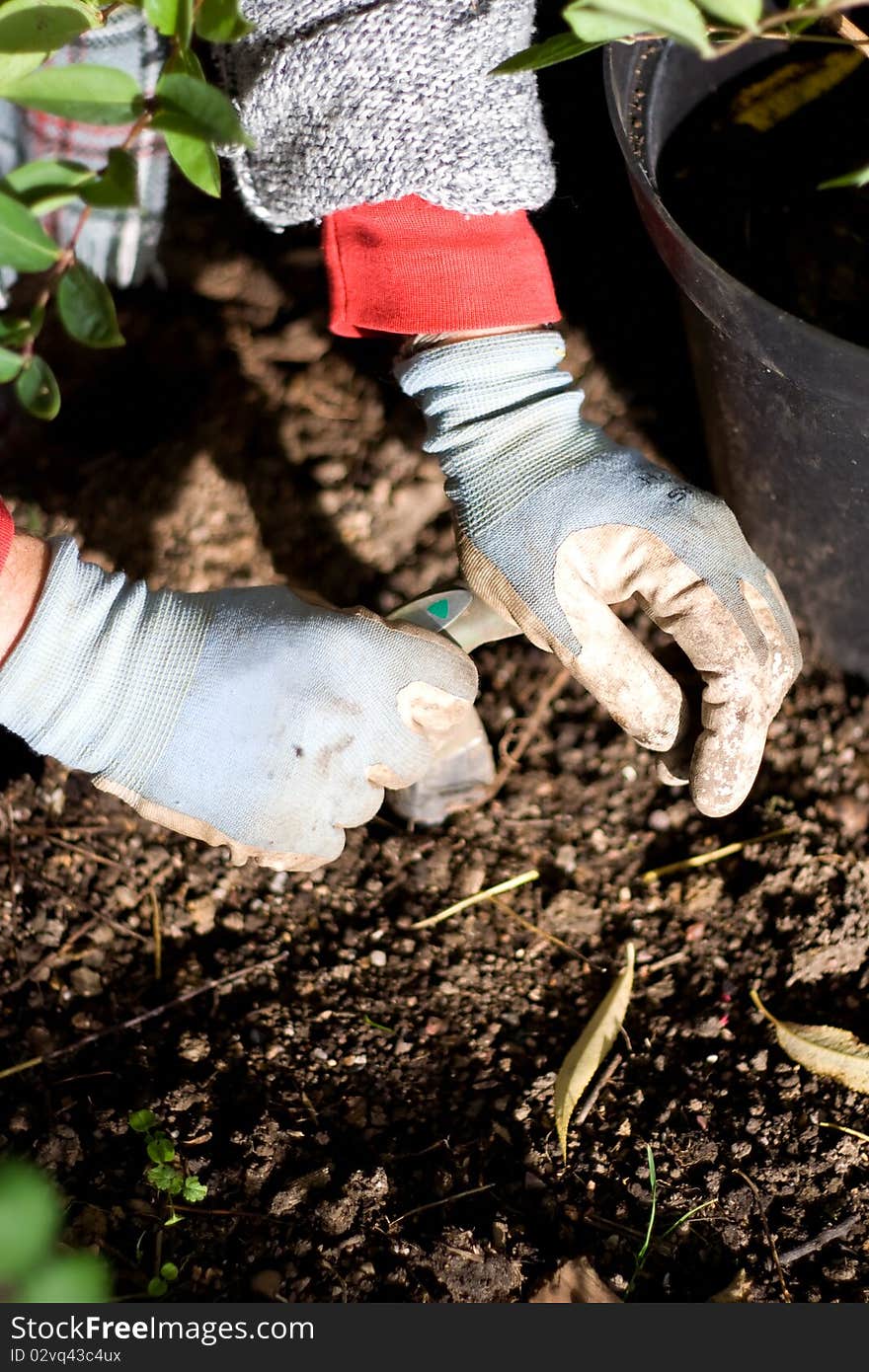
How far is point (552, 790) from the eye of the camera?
1519 mm

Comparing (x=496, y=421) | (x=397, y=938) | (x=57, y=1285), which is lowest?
(x=397, y=938)

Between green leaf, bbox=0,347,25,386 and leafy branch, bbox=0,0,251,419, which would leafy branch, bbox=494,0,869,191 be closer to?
leafy branch, bbox=0,0,251,419

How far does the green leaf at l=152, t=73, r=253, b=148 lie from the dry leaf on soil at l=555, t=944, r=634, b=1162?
0.93m

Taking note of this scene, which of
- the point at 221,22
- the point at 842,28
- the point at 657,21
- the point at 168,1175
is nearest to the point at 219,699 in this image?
the point at 168,1175

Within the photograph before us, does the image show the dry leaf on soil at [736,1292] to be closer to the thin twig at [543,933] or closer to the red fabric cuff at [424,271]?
the thin twig at [543,933]

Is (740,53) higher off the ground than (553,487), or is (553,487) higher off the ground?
(740,53)

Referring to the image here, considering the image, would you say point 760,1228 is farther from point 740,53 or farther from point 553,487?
point 740,53

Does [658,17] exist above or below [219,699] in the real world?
above

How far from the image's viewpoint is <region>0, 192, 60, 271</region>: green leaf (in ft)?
2.78

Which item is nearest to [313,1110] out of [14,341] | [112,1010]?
[112,1010]

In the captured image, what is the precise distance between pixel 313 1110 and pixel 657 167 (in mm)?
1170

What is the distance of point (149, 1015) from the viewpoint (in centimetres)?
130

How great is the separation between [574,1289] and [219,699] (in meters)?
0.64

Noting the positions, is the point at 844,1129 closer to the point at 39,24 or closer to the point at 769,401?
the point at 769,401
